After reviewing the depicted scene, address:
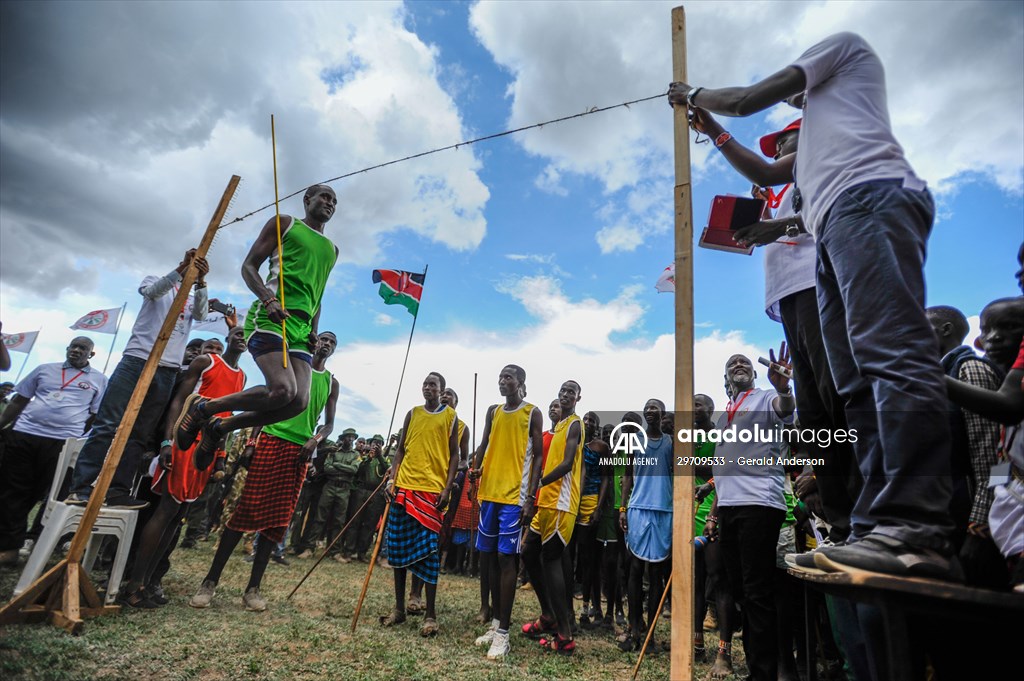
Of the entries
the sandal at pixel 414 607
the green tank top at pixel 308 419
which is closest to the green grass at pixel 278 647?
the sandal at pixel 414 607

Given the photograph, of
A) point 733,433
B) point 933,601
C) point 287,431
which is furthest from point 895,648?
point 287,431

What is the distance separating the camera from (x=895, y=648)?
1328 millimetres

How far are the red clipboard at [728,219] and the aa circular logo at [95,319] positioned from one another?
12082mm

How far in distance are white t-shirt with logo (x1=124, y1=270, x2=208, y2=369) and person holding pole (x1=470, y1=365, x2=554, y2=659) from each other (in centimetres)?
332

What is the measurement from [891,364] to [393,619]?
5037 mm

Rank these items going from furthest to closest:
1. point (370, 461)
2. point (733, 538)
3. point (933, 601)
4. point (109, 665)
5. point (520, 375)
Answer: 1. point (370, 461)
2. point (520, 375)
3. point (733, 538)
4. point (109, 665)
5. point (933, 601)

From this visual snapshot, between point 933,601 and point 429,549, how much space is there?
489cm

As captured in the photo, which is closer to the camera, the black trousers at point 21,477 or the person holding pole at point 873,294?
the person holding pole at point 873,294

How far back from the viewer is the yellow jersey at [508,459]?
5531 millimetres

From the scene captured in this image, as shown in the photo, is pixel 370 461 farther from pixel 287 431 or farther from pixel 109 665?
pixel 109 665

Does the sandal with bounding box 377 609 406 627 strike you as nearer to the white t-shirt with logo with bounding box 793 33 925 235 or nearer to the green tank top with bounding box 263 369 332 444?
the green tank top with bounding box 263 369 332 444

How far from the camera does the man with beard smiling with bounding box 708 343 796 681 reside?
3731 millimetres

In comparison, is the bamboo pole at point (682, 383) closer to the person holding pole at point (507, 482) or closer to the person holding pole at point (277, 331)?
the person holding pole at point (277, 331)

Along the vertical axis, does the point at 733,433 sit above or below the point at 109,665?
above
